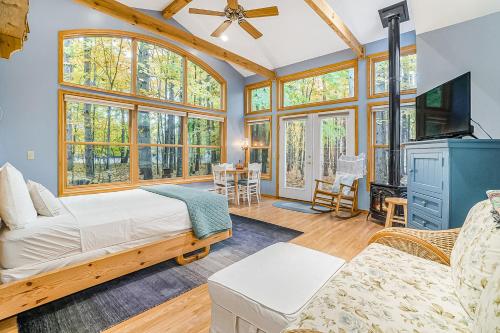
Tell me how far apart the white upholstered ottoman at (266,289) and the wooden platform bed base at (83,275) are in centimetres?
106

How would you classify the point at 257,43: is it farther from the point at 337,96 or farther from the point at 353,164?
the point at 353,164

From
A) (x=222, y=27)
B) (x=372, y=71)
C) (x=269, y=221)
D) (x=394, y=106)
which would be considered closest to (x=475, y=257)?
(x=269, y=221)

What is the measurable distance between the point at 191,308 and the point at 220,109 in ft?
16.1

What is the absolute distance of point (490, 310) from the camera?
694 mm

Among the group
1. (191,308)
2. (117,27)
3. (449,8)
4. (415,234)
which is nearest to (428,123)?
(449,8)

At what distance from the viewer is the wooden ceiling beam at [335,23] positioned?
10.3 ft

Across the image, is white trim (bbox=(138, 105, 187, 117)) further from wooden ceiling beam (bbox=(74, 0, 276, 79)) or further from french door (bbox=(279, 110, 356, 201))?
french door (bbox=(279, 110, 356, 201))

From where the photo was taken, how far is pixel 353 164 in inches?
171

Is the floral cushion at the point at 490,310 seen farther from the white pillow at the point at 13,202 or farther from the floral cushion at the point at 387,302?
the white pillow at the point at 13,202

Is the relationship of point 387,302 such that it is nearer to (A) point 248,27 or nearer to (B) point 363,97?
(A) point 248,27

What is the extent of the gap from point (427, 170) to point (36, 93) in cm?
502

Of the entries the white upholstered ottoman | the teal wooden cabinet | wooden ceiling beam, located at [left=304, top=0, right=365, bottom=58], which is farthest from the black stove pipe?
the white upholstered ottoman

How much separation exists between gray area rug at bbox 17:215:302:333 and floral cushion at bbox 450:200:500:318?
1.78 meters

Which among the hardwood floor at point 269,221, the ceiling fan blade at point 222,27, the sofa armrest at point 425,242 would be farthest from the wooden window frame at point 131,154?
the sofa armrest at point 425,242
